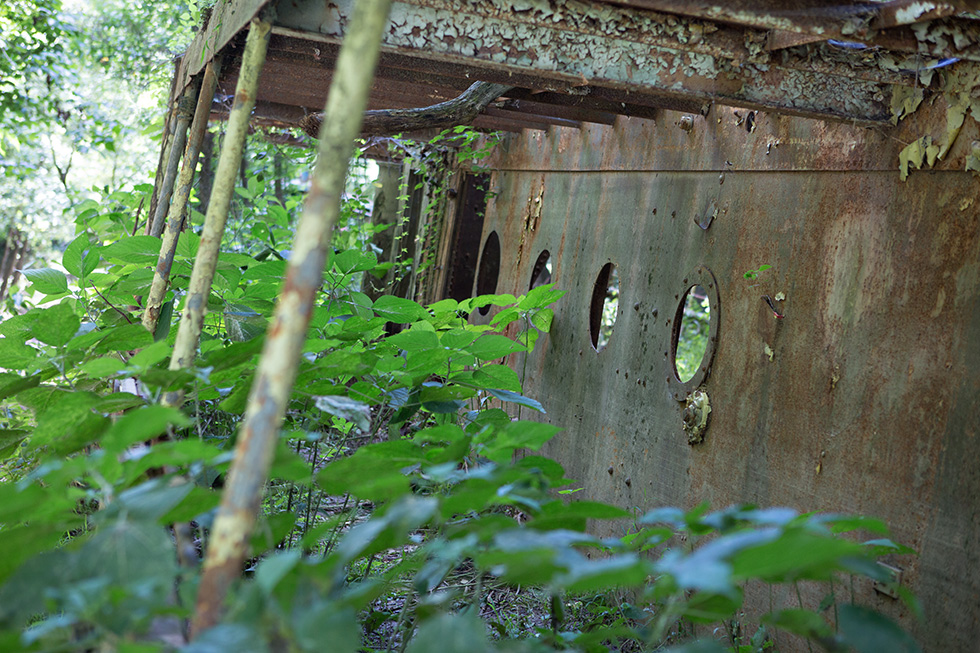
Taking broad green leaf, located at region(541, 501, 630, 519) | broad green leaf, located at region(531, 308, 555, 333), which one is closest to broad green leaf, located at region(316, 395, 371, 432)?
broad green leaf, located at region(541, 501, 630, 519)

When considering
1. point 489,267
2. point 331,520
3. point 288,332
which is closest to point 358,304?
point 331,520

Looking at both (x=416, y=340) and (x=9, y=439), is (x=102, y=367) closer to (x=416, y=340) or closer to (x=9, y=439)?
(x=9, y=439)

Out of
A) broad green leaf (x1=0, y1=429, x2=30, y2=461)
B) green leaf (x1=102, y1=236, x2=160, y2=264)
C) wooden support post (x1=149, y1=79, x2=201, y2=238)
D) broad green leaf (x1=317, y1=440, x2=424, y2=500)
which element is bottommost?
broad green leaf (x1=0, y1=429, x2=30, y2=461)

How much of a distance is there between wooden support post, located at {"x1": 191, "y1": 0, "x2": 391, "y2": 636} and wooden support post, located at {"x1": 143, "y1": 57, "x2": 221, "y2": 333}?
4.33 ft

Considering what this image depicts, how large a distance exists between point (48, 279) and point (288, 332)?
169cm

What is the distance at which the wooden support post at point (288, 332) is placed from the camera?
1.03 metres

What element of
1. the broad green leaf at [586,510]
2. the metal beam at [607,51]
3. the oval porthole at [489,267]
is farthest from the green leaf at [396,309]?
the oval porthole at [489,267]

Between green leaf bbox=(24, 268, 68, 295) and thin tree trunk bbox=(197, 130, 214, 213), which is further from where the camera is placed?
thin tree trunk bbox=(197, 130, 214, 213)

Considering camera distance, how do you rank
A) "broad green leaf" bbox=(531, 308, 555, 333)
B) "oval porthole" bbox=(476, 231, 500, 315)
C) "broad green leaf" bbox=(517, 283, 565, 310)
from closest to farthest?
"broad green leaf" bbox=(517, 283, 565, 310) < "broad green leaf" bbox=(531, 308, 555, 333) < "oval porthole" bbox=(476, 231, 500, 315)

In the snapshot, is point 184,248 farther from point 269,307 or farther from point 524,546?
point 524,546

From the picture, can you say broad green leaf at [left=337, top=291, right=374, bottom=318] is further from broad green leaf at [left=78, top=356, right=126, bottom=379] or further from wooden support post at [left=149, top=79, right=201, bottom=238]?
broad green leaf at [left=78, top=356, right=126, bottom=379]

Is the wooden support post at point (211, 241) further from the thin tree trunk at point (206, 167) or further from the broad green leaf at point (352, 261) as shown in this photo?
the thin tree trunk at point (206, 167)

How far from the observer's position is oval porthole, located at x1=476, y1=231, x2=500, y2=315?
6.46 meters

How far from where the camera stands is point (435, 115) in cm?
366
